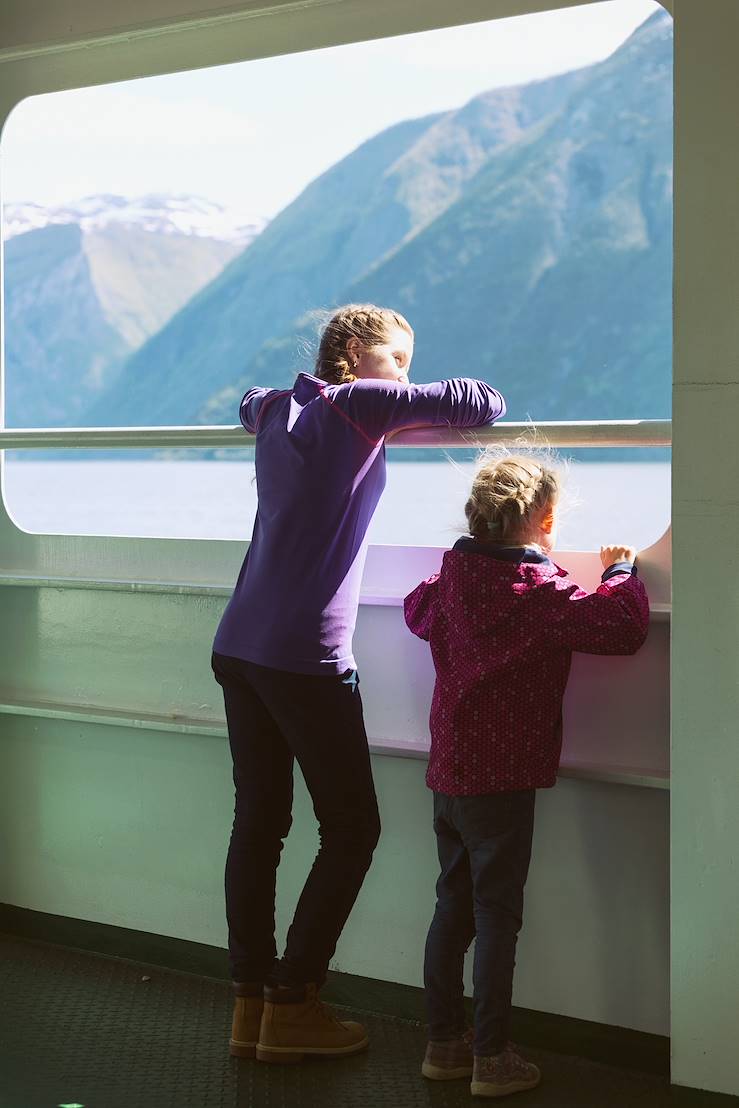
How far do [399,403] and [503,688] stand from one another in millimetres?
541

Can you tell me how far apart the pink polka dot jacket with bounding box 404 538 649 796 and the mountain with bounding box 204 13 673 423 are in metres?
35.5

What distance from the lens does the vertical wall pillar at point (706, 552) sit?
1.86 m

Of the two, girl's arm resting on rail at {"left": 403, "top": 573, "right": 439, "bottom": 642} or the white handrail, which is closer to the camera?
the white handrail

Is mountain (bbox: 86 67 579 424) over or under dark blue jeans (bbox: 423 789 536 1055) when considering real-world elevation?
over

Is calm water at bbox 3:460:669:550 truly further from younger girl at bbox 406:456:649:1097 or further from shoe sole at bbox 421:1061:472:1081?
shoe sole at bbox 421:1061:472:1081

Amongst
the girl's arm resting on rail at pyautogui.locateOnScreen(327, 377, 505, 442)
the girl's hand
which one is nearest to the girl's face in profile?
the girl's arm resting on rail at pyautogui.locateOnScreen(327, 377, 505, 442)

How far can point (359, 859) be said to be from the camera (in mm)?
2152

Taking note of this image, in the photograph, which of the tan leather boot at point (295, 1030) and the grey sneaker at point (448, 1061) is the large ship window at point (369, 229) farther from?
the grey sneaker at point (448, 1061)

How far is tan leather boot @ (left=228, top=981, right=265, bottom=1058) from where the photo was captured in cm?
224

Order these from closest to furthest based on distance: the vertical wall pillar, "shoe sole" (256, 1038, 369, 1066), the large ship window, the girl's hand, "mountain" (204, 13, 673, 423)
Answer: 1. the vertical wall pillar
2. the girl's hand
3. "shoe sole" (256, 1038, 369, 1066)
4. the large ship window
5. "mountain" (204, 13, 673, 423)

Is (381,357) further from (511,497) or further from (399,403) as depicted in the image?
(511,497)

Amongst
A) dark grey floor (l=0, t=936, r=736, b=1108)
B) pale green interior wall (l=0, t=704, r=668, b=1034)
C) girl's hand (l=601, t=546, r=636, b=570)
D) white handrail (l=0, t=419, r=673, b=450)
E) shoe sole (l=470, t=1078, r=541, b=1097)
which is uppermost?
white handrail (l=0, t=419, r=673, b=450)

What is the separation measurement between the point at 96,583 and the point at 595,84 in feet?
146

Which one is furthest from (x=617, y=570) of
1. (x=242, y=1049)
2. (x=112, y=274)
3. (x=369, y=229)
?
(x=369, y=229)
